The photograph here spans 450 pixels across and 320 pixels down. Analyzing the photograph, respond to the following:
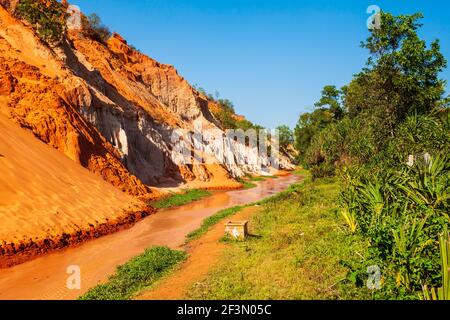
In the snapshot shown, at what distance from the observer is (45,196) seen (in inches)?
682

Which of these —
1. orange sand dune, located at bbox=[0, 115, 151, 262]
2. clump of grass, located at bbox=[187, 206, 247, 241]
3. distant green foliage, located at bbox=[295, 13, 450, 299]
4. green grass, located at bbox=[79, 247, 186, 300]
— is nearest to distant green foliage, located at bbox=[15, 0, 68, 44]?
orange sand dune, located at bbox=[0, 115, 151, 262]

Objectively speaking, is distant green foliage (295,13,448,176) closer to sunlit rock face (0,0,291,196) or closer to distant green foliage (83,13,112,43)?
sunlit rock face (0,0,291,196)

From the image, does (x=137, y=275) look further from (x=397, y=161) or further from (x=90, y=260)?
(x=397, y=161)

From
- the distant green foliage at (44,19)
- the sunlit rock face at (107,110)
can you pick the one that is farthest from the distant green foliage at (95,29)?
the distant green foliage at (44,19)

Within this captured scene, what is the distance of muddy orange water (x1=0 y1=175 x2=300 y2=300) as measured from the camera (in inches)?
422

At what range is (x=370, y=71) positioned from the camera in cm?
2577

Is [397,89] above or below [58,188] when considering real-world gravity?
above

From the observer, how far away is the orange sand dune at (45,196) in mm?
14953

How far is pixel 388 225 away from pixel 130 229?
1469cm
